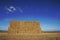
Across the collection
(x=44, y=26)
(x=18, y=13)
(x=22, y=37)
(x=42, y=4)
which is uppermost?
(x=42, y=4)

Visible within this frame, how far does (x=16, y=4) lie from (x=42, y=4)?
2.47 feet

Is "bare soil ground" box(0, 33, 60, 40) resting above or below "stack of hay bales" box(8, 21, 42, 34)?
below

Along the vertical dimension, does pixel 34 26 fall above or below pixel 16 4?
below

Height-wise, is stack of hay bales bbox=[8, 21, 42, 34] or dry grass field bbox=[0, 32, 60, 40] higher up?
stack of hay bales bbox=[8, 21, 42, 34]

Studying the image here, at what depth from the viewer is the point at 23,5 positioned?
12.8ft

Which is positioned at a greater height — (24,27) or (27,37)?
(24,27)

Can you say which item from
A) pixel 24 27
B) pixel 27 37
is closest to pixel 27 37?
pixel 27 37

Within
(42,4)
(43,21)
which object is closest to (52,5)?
(42,4)

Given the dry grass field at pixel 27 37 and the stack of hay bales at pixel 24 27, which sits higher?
the stack of hay bales at pixel 24 27

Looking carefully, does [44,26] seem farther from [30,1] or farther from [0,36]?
[0,36]

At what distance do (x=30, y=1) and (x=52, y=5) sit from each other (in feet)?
2.14

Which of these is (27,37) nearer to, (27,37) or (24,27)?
(27,37)

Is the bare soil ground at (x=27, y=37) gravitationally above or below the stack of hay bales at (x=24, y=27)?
below

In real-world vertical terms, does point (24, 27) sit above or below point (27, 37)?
above
